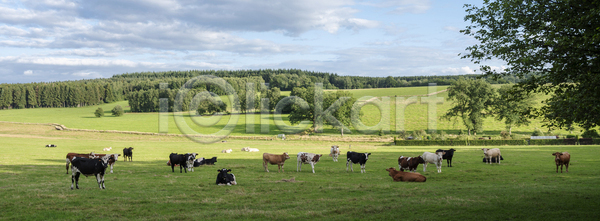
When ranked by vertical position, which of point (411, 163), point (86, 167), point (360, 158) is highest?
point (86, 167)

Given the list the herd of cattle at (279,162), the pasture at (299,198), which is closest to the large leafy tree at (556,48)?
the pasture at (299,198)

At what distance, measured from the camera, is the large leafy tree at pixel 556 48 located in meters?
11.3

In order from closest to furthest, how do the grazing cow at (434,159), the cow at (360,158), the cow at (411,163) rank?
the cow at (411,163), the cow at (360,158), the grazing cow at (434,159)

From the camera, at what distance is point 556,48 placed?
1236 centimetres

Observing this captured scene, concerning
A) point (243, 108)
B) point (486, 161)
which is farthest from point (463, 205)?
point (243, 108)

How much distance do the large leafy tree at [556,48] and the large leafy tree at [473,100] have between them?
7069cm

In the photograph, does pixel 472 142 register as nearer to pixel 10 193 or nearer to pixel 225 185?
pixel 225 185

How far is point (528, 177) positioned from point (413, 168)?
646 centimetres

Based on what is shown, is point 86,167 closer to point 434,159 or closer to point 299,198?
point 299,198

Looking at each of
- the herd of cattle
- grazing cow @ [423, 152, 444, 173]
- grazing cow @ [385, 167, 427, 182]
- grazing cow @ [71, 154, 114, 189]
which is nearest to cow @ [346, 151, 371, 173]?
the herd of cattle

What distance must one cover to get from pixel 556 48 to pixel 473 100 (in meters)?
75.8

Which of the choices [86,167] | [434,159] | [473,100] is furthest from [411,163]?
[473,100]

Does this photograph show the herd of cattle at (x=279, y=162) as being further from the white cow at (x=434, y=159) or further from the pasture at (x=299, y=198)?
the pasture at (x=299, y=198)

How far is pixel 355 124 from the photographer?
87.6m
